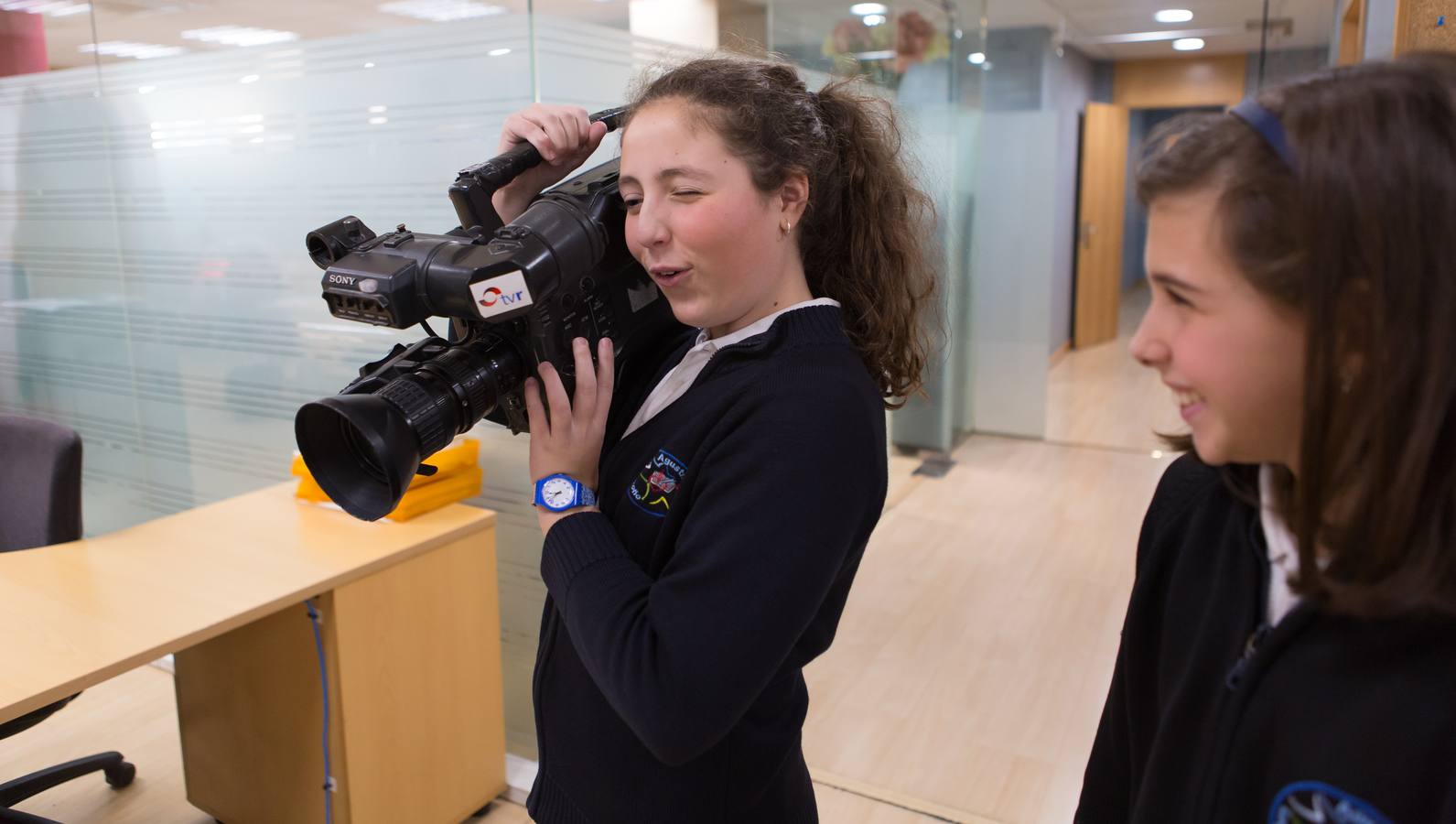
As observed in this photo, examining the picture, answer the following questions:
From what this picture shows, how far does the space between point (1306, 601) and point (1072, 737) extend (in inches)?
78.3

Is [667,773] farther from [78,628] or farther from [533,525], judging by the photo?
[533,525]

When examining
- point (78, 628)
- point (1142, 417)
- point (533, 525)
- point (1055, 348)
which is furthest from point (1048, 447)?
point (78, 628)

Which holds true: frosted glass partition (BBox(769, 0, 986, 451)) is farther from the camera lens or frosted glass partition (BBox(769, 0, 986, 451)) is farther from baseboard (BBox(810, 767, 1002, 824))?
the camera lens

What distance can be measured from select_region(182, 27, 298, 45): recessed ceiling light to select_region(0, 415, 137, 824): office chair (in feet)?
3.36

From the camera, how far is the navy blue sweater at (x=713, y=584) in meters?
0.77

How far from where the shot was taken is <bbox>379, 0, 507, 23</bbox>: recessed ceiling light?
2.03 metres

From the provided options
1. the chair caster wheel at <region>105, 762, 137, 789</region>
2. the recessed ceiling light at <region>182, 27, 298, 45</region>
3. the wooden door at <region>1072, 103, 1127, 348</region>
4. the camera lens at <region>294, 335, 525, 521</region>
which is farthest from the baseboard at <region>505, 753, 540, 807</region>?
the wooden door at <region>1072, 103, 1127, 348</region>

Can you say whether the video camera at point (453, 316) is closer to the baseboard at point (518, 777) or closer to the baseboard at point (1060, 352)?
the baseboard at point (518, 777)

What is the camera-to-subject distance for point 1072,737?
2.38 meters

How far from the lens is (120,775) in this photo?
7.23 ft

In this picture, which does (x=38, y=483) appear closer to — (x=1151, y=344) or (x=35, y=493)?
(x=35, y=493)

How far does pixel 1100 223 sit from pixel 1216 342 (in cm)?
755

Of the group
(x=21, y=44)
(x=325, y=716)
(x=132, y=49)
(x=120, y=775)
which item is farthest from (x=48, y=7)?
(x=325, y=716)

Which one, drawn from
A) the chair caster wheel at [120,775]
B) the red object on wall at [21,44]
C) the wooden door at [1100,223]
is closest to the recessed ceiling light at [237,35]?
the red object on wall at [21,44]
